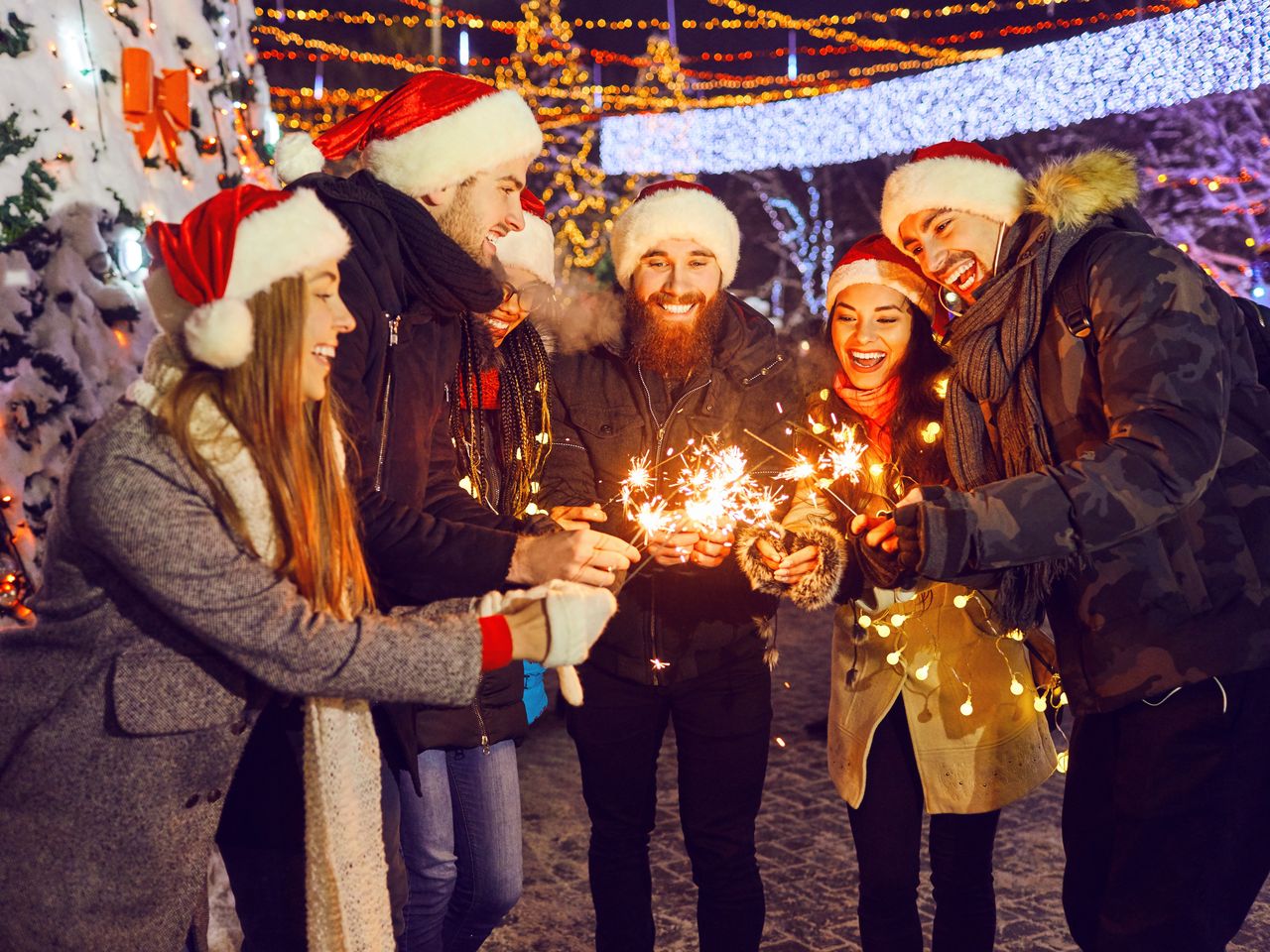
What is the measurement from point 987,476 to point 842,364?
866mm

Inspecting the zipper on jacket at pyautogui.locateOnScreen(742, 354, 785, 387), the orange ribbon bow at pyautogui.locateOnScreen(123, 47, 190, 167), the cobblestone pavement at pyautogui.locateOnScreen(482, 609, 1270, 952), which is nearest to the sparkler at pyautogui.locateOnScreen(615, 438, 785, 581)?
the zipper on jacket at pyautogui.locateOnScreen(742, 354, 785, 387)

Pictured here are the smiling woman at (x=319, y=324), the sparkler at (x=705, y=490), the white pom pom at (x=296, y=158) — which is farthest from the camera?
the sparkler at (x=705, y=490)

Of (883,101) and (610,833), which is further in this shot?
(883,101)

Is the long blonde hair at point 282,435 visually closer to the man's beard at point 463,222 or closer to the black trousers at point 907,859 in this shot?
the man's beard at point 463,222

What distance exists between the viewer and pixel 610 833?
163 inches

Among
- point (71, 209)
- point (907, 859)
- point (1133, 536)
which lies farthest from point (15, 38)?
point (907, 859)

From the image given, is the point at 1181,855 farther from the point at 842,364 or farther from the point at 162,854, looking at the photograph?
the point at 162,854

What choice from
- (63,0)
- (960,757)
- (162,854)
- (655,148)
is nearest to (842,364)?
(960,757)

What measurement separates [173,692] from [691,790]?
2.20 m

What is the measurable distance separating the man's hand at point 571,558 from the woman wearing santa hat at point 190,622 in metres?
0.45

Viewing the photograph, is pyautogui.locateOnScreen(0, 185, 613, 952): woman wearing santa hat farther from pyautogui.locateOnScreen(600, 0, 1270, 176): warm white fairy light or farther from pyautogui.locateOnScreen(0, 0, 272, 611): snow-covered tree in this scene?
pyautogui.locateOnScreen(600, 0, 1270, 176): warm white fairy light

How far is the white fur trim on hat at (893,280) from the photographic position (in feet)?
13.9

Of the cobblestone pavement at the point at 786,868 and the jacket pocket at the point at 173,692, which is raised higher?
the jacket pocket at the point at 173,692

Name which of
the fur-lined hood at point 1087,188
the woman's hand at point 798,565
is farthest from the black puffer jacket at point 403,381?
the fur-lined hood at point 1087,188
